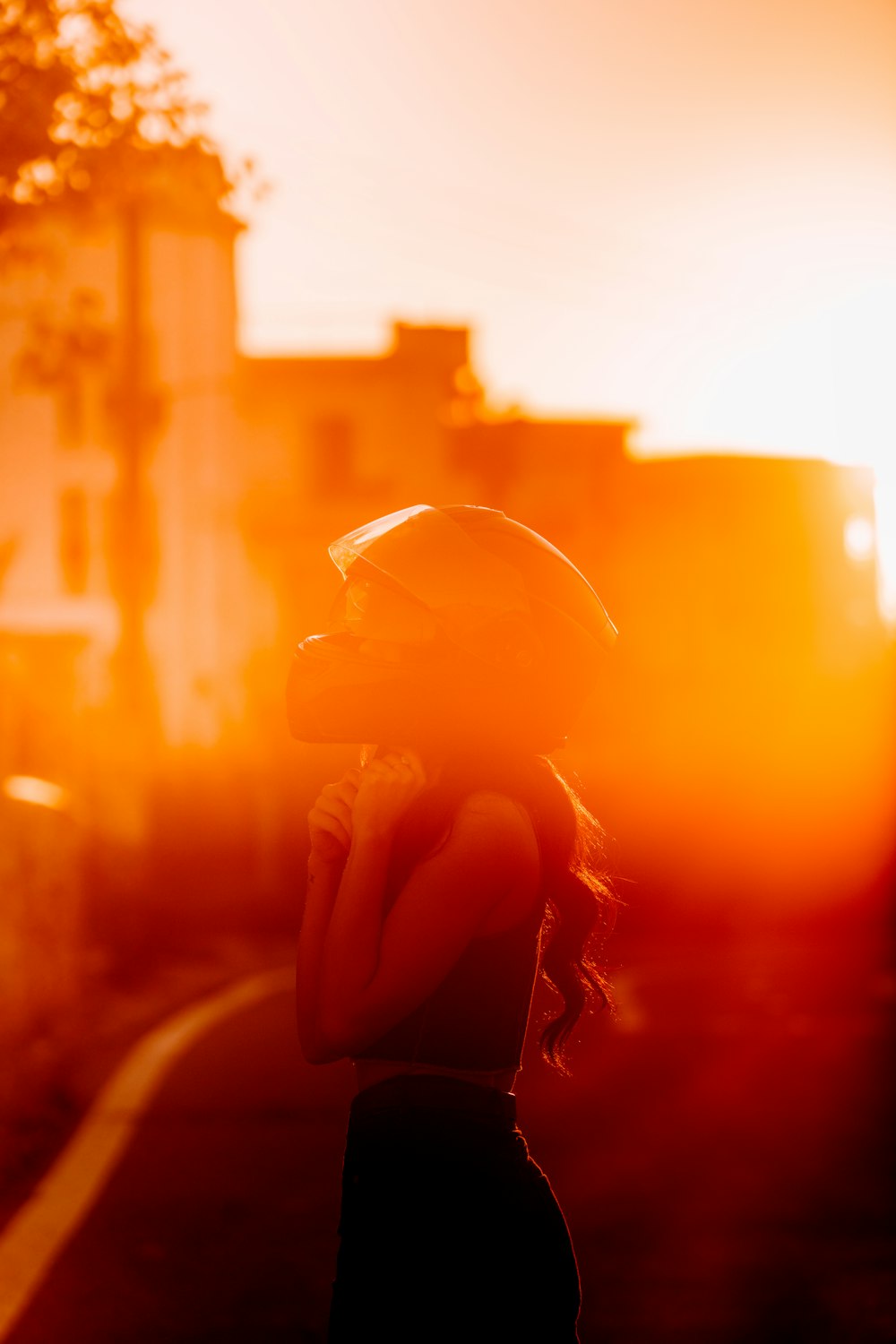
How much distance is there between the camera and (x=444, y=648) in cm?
279

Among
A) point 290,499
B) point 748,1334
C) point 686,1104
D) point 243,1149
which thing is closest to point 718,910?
point 686,1104

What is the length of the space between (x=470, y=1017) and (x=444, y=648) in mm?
523

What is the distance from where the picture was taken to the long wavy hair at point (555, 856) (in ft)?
8.95

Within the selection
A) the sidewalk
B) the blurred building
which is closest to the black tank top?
the sidewalk

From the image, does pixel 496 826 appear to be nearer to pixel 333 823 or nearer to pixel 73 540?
pixel 333 823

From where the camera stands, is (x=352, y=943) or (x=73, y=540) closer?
(x=352, y=943)

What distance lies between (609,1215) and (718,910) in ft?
53.4

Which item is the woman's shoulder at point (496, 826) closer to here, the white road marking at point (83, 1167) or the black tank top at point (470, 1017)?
the black tank top at point (470, 1017)

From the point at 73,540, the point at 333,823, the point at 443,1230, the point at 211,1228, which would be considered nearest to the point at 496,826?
the point at 333,823

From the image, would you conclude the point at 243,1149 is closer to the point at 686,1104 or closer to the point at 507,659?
the point at 686,1104

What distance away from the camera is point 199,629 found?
4094 cm

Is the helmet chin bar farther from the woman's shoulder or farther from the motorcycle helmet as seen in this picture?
the woman's shoulder

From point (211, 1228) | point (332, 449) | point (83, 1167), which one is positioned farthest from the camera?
point (332, 449)

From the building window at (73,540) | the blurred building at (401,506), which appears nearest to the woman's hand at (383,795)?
the blurred building at (401,506)
